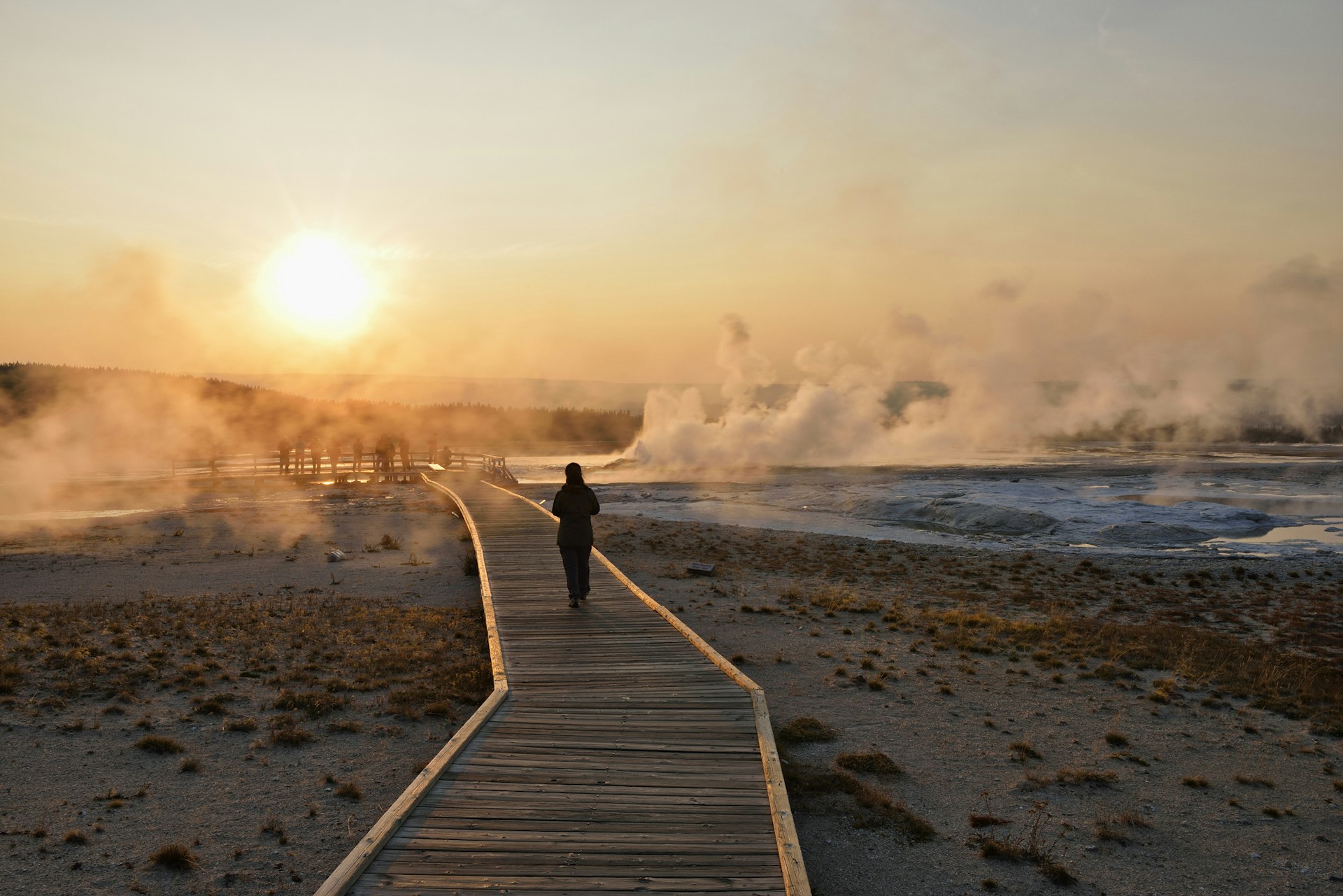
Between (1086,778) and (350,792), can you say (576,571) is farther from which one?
(1086,778)

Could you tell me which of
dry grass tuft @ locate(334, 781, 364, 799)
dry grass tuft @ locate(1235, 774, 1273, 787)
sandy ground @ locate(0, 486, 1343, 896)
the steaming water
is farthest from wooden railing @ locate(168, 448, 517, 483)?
dry grass tuft @ locate(1235, 774, 1273, 787)

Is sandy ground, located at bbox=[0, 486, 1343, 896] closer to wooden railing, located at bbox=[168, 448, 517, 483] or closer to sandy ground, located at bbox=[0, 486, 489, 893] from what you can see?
sandy ground, located at bbox=[0, 486, 489, 893]

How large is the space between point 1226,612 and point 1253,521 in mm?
18131

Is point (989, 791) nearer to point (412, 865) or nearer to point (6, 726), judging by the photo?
point (412, 865)

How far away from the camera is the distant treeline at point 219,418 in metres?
60.2

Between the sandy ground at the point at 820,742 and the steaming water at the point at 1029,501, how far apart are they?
9484 millimetres

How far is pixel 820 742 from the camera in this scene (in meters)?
8.62

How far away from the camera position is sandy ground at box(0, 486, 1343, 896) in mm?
6152

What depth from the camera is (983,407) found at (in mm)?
95312

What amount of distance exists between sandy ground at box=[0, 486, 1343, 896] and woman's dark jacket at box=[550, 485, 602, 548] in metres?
2.28

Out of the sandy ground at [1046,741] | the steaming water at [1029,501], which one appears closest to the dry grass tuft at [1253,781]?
the sandy ground at [1046,741]

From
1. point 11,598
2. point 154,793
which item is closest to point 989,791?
point 154,793

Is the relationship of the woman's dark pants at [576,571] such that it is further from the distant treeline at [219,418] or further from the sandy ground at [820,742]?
the distant treeline at [219,418]

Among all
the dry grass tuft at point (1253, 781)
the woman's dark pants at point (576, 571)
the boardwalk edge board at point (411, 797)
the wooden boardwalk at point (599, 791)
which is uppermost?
the woman's dark pants at point (576, 571)
